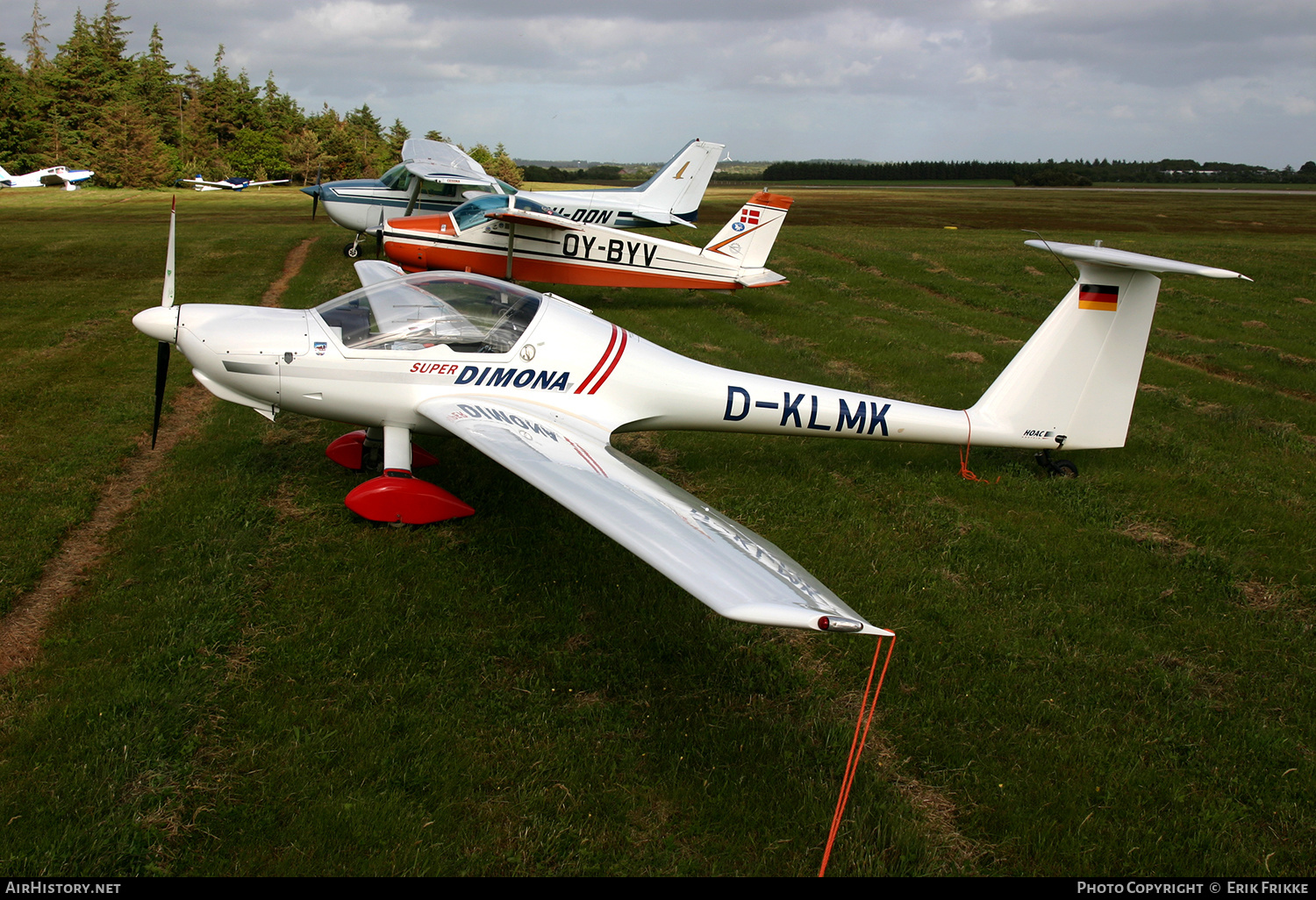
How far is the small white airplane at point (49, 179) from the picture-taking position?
150ft

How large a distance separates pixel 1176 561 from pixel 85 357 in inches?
561

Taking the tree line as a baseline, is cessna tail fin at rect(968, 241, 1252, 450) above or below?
below

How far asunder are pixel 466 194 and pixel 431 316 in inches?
540

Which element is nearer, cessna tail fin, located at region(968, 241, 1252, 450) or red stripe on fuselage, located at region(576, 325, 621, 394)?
red stripe on fuselage, located at region(576, 325, 621, 394)

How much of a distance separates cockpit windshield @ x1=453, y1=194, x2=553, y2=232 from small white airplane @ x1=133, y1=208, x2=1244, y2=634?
406 inches

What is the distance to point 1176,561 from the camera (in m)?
6.64

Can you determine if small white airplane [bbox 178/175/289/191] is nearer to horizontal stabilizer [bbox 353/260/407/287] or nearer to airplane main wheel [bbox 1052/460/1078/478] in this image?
horizontal stabilizer [bbox 353/260/407/287]

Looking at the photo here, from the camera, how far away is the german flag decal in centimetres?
748

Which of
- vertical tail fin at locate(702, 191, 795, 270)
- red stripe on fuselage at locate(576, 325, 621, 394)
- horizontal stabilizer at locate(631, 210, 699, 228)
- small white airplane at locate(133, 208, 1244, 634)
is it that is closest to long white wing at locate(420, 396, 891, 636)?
small white airplane at locate(133, 208, 1244, 634)

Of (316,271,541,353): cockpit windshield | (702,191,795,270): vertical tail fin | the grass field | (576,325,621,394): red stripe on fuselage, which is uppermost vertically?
(702,191,795,270): vertical tail fin

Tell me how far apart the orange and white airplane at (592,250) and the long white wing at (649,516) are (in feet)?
37.9

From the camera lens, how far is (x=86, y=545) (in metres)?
6.25

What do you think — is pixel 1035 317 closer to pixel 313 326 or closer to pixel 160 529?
pixel 313 326

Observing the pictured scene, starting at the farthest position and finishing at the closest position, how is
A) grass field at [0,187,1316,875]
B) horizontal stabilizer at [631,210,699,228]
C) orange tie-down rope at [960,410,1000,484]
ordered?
horizontal stabilizer at [631,210,699,228] → orange tie-down rope at [960,410,1000,484] → grass field at [0,187,1316,875]
